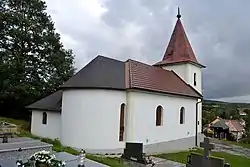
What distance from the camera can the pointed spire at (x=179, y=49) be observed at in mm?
26516

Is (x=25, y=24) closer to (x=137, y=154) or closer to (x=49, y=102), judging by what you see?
(x=49, y=102)

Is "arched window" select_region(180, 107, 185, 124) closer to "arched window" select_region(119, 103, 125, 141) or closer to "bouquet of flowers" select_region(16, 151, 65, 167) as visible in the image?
"arched window" select_region(119, 103, 125, 141)

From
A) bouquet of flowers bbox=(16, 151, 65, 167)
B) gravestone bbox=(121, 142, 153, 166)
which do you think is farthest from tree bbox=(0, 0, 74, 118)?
bouquet of flowers bbox=(16, 151, 65, 167)

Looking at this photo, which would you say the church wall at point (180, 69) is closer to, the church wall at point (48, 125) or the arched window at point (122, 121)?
the arched window at point (122, 121)

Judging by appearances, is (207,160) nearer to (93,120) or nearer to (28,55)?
(93,120)

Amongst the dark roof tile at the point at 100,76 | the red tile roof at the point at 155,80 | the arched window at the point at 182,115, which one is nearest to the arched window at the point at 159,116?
the red tile roof at the point at 155,80

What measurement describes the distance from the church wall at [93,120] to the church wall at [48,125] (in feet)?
7.32

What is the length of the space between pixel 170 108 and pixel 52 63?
13.4 metres

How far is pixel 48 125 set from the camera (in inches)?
787

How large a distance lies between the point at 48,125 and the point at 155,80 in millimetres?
8349

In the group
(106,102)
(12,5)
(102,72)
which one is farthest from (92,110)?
(12,5)

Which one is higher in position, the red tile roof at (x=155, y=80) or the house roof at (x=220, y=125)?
the red tile roof at (x=155, y=80)

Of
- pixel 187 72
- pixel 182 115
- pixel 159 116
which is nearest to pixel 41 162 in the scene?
pixel 159 116

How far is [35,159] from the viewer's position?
22.1 ft
